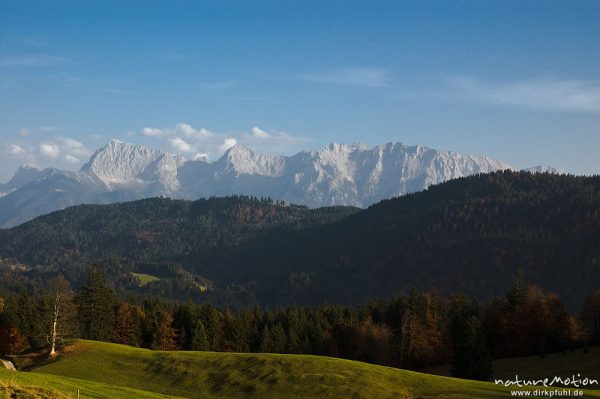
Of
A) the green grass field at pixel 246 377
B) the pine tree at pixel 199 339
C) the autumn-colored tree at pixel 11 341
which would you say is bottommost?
the pine tree at pixel 199 339

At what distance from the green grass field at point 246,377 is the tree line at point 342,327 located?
33.0 m

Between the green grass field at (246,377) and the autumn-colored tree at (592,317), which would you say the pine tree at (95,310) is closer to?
the green grass field at (246,377)

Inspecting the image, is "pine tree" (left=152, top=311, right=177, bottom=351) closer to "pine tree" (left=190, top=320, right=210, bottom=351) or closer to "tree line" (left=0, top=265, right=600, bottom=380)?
"tree line" (left=0, top=265, right=600, bottom=380)

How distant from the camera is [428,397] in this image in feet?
185

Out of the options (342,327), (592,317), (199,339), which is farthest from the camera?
(342,327)

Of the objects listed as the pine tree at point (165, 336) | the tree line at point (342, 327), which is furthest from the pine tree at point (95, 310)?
the pine tree at point (165, 336)

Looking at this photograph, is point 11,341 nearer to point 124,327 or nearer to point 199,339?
point 124,327

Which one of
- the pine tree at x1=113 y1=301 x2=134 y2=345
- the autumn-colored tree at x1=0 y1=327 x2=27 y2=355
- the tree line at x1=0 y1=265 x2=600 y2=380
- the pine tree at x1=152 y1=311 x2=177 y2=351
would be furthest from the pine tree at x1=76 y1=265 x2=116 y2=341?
the autumn-colored tree at x1=0 y1=327 x2=27 y2=355

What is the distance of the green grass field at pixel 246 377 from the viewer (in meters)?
59.5

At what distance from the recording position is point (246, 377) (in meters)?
66.4

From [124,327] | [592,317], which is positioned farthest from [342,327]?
[592,317]

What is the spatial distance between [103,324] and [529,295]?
8523 centimetres

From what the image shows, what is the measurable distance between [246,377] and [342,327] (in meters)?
64.4

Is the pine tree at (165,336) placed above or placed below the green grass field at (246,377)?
below
